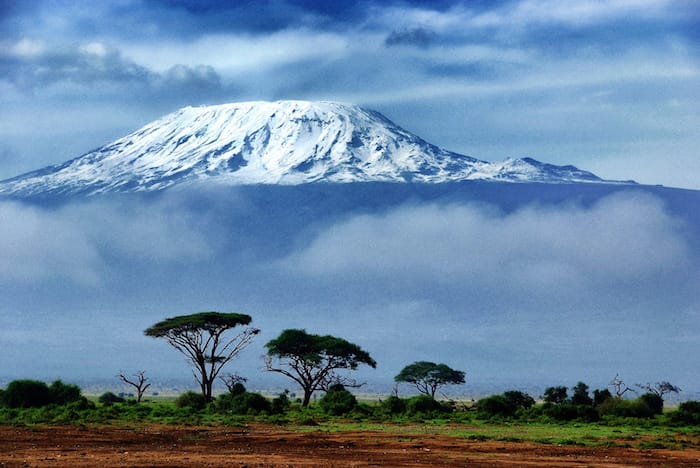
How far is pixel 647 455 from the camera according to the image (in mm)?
29016

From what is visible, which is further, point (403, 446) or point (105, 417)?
point (105, 417)

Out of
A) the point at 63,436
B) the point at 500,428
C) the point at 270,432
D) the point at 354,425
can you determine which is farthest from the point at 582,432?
the point at 63,436

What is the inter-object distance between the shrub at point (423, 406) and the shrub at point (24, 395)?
20782 mm

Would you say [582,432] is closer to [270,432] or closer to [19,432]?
[270,432]

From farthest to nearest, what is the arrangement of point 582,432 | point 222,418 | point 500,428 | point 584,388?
point 584,388, point 222,418, point 500,428, point 582,432

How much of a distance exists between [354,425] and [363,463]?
1899cm

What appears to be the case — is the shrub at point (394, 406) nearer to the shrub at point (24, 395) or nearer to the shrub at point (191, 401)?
the shrub at point (191, 401)

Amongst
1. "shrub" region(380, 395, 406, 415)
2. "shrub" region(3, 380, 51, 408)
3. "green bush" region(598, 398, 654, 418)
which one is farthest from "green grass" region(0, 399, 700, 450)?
"green bush" region(598, 398, 654, 418)

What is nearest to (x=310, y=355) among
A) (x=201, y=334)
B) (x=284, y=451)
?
(x=201, y=334)

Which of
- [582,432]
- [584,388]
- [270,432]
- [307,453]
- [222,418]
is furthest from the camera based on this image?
[584,388]

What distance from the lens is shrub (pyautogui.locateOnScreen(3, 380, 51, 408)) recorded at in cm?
5406

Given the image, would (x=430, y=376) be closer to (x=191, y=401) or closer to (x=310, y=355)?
(x=310, y=355)

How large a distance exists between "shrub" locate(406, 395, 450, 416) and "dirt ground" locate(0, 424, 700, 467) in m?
18.8

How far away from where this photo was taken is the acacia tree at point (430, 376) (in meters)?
93.9
